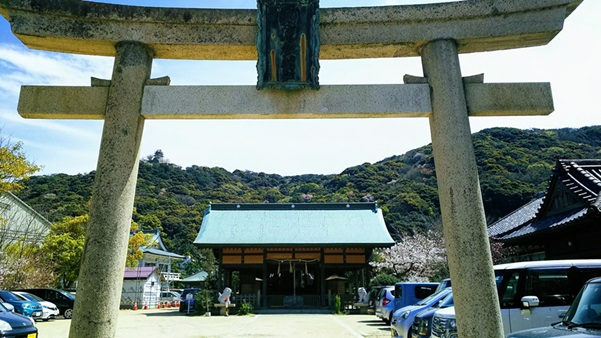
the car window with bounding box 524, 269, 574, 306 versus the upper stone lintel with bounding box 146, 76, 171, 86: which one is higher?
the upper stone lintel with bounding box 146, 76, 171, 86

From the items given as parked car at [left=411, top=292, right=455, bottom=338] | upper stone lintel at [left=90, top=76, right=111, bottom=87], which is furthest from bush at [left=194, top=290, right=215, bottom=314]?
upper stone lintel at [left=90, top=76, right=111, bottom=87]

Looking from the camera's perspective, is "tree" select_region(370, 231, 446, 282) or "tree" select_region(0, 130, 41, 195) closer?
"tree" select_region(0, 130, 41, 195)

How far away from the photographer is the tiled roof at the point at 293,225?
25.7 m

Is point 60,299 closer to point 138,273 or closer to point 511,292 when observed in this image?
point 138,273

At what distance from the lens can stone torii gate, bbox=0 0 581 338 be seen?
17.7 feet

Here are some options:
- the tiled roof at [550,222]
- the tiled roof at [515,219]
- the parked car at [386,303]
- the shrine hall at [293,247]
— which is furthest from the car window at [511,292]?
the shrine hall at [293,247]

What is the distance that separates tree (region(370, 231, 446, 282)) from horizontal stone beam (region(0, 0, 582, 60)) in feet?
70.9

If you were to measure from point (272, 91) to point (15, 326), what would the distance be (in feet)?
23.2

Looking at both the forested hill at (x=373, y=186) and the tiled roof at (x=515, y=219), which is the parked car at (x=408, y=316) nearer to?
the tiled roof at (x=515, y=219)

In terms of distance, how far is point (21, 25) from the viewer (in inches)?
224

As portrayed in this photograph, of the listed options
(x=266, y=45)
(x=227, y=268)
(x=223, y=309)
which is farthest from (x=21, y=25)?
(x=227, y=268)

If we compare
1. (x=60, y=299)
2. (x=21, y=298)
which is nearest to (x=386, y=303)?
(x=21, y=298)

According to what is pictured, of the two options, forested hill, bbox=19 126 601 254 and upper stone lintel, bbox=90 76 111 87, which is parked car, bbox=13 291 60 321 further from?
upper stone lintel, bbox=90 76 111 87

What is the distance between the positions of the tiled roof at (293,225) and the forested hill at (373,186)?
27.6ft
